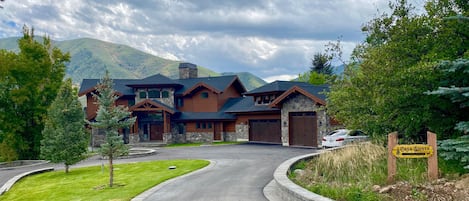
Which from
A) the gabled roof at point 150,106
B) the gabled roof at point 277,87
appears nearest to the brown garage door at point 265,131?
the gabled roof at point 277,87

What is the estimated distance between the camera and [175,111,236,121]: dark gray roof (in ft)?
134

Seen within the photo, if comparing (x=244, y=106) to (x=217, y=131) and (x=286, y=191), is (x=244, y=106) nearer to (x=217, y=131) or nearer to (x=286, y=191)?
(x=217, y=131)

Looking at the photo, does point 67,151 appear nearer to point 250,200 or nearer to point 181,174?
point 181,174

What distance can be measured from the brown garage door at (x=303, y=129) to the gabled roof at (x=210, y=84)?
1281 cm

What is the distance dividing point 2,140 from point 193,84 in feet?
67.7

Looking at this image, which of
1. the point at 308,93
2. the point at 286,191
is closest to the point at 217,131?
the point at 308,93

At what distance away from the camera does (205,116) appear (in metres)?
42.1

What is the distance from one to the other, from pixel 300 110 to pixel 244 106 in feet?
31.7

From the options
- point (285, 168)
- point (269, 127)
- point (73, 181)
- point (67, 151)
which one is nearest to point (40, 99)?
point (67, 151)

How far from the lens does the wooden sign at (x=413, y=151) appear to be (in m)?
9.33

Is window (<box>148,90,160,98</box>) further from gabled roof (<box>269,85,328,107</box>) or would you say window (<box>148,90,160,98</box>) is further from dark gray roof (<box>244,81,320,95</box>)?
gabled roof (<box>269,85,328,107</box>)

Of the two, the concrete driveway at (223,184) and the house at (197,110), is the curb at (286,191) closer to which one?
the concrete driveway at (223,184)

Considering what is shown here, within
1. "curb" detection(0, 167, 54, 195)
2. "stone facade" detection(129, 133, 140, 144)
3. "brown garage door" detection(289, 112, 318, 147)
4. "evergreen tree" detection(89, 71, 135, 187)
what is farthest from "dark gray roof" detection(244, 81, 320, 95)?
"evergreen tree" detection(89, 71, 135, 187)

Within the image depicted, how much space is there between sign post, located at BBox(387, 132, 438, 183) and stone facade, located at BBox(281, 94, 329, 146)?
1756cm
